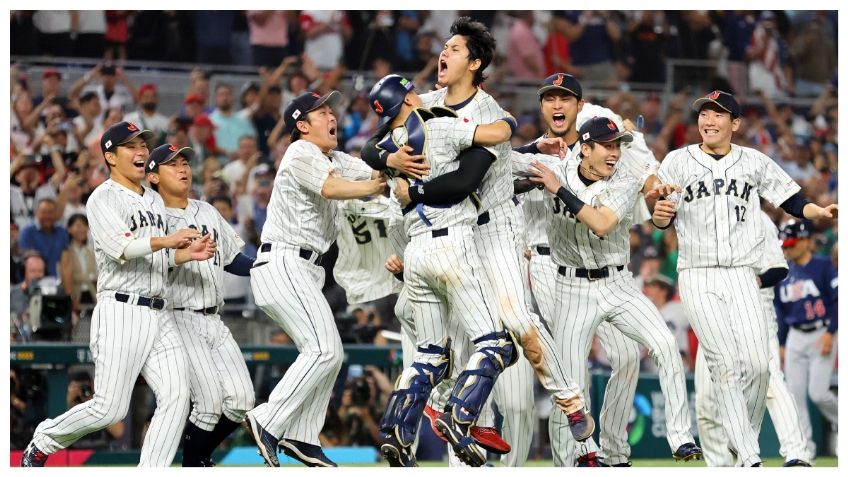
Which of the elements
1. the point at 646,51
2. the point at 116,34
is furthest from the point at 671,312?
the point at 116,34

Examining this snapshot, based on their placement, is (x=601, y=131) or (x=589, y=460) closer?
(x=589, y=460)

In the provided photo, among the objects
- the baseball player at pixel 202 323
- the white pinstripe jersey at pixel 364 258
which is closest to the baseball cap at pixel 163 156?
the baseball player at pixel 202 323

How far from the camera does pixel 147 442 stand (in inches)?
271

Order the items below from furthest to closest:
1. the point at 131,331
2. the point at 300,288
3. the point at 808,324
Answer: the point at 808,324 → the point at 300,288 → the point at 131,331

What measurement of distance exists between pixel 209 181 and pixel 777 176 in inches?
259

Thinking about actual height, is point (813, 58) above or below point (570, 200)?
above

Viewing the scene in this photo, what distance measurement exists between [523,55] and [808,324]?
19.8 ft

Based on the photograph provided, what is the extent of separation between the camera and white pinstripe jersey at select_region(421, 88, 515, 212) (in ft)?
21.0

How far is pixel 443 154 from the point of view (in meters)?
6.34

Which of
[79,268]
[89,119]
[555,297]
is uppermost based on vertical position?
[89,119]

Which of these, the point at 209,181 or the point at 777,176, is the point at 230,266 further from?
the point at 209,181

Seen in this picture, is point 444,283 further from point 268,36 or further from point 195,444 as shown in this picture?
point 268,36

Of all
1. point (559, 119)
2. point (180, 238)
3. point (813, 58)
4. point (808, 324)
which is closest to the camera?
point (180, 238)
